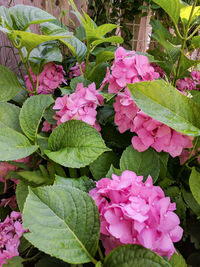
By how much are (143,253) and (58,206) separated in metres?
0.13

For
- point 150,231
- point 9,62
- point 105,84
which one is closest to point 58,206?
point 150,231

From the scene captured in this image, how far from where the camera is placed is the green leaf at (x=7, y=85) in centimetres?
67

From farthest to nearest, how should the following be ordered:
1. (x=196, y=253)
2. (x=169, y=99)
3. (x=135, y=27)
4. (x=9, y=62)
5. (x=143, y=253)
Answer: (x=135, y=27) → (x=9, y=62) → (x=196, y=253) → (x=169, y=99) → (x=143, y=253)

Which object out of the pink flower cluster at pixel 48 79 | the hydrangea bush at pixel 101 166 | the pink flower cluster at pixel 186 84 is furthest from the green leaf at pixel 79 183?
the pink flower cluster at pixel 186 84

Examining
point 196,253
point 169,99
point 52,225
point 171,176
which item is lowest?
point 196,253

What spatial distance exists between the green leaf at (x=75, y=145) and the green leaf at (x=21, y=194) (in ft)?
0.33

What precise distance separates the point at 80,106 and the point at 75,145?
0.10 m

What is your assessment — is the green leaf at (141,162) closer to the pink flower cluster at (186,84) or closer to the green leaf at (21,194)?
the green leaf at (21,194)

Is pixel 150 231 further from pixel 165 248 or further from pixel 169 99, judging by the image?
pixel 169 99

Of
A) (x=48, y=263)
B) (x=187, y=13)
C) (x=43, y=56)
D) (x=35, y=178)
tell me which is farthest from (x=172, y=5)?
(x=48, y=263)

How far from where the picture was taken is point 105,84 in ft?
2.05

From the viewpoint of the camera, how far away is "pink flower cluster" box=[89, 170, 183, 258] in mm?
341

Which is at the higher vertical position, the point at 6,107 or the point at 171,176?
the point at 6,107

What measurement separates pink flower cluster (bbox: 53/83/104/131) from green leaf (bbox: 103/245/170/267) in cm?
28
